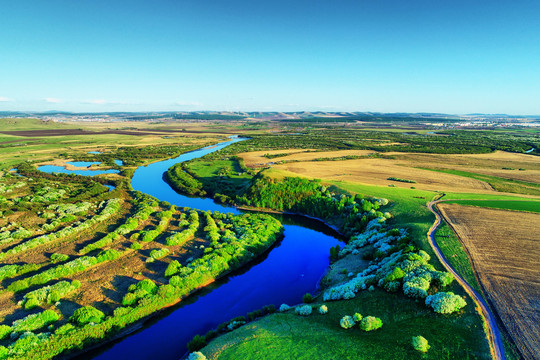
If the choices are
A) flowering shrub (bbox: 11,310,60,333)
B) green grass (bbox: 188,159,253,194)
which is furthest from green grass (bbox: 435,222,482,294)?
green grass (bbox: 188,159,253,194)

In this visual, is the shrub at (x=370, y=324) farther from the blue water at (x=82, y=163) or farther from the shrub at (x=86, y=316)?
the blue water at (x=82, y=163)

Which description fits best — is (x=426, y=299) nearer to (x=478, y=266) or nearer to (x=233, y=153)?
(x=478, y=266)

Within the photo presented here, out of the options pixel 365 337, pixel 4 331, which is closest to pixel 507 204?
pixel 365 337

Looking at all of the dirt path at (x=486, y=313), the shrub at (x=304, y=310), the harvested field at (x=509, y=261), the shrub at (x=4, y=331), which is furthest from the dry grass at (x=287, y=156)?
the shrub at (x=4, y=331)

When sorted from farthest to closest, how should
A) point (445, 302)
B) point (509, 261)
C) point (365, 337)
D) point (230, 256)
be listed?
point (230, 256) < point (509, 261) < point (445, 302) < point (365, 337)

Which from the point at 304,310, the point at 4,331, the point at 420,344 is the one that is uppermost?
the point at 420,344

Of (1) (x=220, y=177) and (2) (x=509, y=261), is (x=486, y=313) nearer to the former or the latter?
(2) (x=509, y=261)

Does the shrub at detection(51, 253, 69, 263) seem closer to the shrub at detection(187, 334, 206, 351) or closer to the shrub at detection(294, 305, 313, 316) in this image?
the shrub at detection(187, 334, 206, 351)
